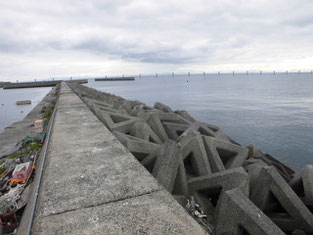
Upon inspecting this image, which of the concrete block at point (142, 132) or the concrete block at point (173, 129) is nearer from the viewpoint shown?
the concrete block at point (142, 132)

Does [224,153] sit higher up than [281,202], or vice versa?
[224,153]

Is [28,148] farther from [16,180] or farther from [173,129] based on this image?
[173,129]

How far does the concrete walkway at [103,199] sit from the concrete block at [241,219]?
104cm

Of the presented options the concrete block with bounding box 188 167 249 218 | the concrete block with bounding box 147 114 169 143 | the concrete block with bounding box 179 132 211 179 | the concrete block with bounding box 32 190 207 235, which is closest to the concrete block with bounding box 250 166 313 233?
the concrete block with bounding box 188 167 249 218

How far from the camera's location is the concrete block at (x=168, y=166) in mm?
3086

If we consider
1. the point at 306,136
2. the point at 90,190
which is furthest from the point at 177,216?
the point at 306,136

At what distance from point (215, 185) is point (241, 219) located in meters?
0.98

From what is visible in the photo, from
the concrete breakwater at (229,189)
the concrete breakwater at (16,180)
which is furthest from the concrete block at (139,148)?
the concrete breakwater at (16,180)

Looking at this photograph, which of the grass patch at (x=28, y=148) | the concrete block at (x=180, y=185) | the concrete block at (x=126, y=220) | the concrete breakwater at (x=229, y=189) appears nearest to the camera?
the concrete block at (x=126, y=220)

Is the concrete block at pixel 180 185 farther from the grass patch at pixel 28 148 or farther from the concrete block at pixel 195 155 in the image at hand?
the grass patch at pixel 28 148

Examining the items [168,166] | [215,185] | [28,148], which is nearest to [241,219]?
[215,185]

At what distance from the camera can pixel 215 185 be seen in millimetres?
3449

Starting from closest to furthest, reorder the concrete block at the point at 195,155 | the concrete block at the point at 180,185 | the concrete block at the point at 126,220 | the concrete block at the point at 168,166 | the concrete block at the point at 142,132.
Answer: the concrete block at the point at 126,220
the concrete block at the point at 168,166
the concrete block at the point at 180,185
the concrete block at the point at 195,155
the concrete block at the point at 142,132

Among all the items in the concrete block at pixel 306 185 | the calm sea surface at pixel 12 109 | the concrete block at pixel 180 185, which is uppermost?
the concrete block at pixel 180 185
